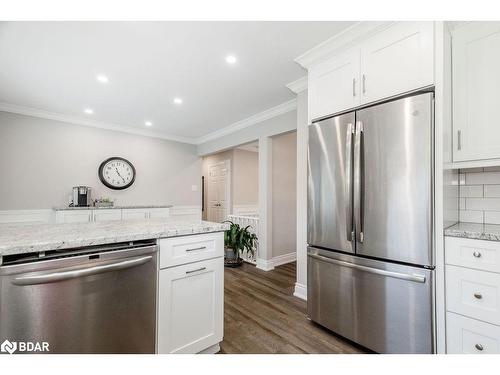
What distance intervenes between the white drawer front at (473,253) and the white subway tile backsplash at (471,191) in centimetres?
71

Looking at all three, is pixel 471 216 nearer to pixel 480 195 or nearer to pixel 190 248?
pixel 480 195

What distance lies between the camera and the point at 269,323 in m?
2.10

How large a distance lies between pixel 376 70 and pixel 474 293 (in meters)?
1.57

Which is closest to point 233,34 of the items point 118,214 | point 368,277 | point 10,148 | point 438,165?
point 438,165

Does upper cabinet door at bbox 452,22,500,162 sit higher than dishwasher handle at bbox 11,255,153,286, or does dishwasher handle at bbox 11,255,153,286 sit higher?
upper cabinet door at bbox 452,22,500,162

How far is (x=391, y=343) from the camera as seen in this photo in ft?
5.06

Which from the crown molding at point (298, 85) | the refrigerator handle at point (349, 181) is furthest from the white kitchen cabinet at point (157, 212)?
the refrigerator handle at point (349, 181)

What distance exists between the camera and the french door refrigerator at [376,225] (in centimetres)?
145

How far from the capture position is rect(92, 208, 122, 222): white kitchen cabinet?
3697 millimetres

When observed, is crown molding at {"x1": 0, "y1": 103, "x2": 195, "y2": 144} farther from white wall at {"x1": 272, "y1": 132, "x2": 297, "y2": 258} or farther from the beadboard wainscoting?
the beadboard wainscoting

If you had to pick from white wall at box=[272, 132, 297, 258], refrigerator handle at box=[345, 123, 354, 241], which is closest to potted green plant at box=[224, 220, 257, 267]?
white wall at box=[272, 132, 297, 258]

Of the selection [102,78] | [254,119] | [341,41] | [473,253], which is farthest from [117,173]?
[473,253]

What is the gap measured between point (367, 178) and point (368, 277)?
70 cm
